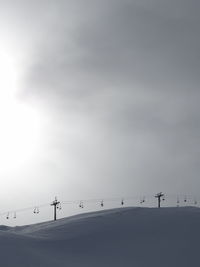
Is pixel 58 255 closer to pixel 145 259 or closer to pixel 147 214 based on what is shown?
pixel 145 259

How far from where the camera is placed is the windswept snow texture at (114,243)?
27.4 metres

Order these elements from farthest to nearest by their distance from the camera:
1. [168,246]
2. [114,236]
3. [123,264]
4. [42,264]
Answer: [114,236]
[168,246]
[123,264]
[42,264]

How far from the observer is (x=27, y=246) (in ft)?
93.1

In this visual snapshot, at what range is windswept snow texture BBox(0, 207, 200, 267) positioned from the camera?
90.0ft

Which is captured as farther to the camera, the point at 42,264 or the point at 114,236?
the point at 114,236

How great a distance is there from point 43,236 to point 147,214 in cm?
932

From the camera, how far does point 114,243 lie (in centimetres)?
3162

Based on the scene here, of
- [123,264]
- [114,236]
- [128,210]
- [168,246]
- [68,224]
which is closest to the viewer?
[123,264]

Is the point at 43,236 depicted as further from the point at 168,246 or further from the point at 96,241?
the point at 168,246

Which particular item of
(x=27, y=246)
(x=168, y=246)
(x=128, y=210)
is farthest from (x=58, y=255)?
(x=128, y=210)

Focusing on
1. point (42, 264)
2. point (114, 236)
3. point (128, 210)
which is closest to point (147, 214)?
point (128, 210)

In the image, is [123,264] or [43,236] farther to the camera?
[43,236]

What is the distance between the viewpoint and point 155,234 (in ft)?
109

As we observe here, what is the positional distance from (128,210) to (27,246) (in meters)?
14.2
